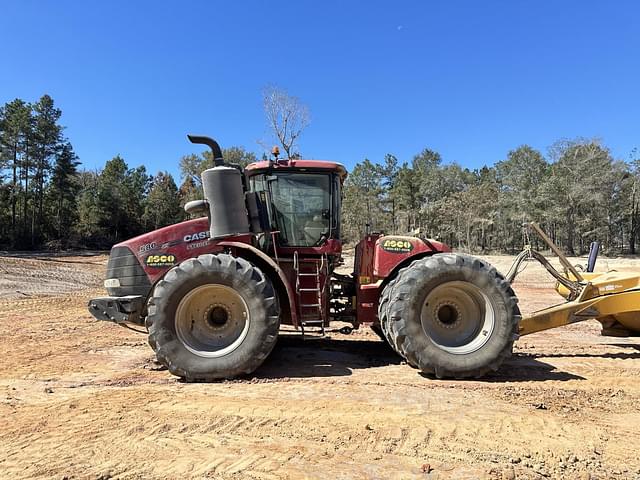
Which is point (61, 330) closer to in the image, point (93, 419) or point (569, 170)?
point (93, 419)

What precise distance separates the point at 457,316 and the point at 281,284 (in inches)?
86.4

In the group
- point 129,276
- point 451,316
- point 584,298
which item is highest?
point 129,276

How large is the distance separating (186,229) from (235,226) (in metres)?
0.71

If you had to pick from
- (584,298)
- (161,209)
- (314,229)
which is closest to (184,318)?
(314,229)

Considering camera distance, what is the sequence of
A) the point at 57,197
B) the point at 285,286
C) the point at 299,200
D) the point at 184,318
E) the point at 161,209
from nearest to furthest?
the point at 184,318, the point at 285,286, the point at 299,200, the point at 57,197, the point at 161,209

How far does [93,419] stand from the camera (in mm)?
3916

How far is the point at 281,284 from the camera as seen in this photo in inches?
225

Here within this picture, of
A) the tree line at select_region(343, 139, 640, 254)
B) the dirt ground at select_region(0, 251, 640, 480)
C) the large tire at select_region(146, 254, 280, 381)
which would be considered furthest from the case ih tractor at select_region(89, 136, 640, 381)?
the tree line at select_region(343, 139, 640, 254)

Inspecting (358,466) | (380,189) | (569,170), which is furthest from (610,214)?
(358,466)

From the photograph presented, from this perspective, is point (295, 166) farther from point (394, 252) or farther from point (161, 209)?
point (161, 209)

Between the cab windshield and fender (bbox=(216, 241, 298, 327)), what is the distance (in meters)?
0.41

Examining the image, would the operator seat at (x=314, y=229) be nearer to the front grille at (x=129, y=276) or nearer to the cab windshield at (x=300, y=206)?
the cab windshield at (x=300, y=206)

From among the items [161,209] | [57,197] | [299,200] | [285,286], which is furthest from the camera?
[161,209]

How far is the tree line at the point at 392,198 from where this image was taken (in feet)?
128
